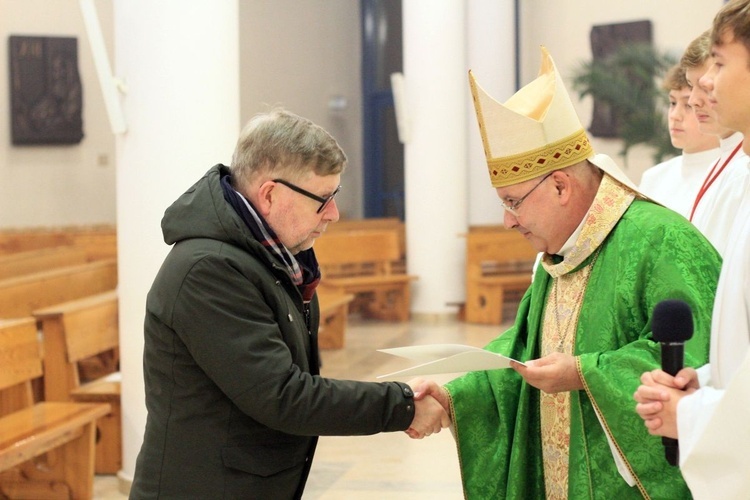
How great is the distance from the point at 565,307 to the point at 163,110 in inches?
118

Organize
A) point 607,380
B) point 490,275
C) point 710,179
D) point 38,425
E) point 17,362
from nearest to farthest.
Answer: point 607,380 < point 710,179 < point 38,425 < point 17,362 < point 490,275

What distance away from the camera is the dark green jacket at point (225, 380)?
2.35 m

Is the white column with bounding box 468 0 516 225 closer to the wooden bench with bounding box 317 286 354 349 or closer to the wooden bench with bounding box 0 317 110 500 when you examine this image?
the wooden bench with bounding box 317 286 354 349

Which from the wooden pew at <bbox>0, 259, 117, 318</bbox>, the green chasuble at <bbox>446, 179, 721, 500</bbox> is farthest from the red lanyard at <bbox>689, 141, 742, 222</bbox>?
the wooden pew at <bbox>0, 259, 117, 318</bbox>

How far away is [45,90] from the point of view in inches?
509

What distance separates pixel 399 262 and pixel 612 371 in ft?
33.9

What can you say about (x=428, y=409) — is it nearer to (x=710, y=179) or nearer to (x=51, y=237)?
(x=710, y=179)

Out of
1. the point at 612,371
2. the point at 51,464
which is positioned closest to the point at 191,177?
the point at 51,464

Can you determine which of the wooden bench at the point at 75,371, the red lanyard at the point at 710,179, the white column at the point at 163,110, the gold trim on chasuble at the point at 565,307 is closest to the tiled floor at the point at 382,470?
the wooden bench at the point at 75,371

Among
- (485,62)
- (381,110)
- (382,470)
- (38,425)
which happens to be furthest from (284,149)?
(381,110)

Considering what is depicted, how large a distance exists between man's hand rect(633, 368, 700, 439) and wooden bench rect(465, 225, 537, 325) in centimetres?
906

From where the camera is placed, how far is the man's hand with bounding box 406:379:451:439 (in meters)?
2.69

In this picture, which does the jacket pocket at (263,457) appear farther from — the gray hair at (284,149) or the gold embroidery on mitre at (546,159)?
the gold embroidery on mitre at (546,159)

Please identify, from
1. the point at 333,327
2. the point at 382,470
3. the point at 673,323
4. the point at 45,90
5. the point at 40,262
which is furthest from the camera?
the point at 45,90
